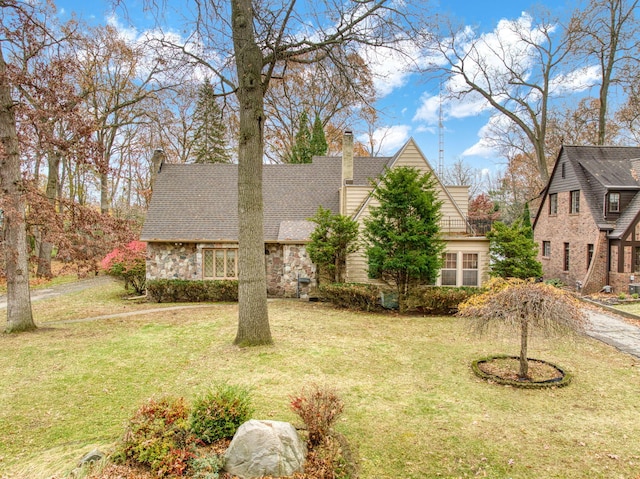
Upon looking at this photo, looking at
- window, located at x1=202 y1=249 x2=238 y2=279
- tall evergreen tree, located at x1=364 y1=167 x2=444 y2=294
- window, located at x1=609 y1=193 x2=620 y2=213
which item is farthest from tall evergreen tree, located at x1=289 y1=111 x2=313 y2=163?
window, located at x1=609 y1=193 x2=620 y2=213

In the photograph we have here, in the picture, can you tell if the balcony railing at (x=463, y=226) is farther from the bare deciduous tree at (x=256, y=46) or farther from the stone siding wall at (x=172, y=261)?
the stone siding wall at (x=172, y=261)

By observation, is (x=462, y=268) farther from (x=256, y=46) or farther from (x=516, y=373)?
(x=256, y=46)

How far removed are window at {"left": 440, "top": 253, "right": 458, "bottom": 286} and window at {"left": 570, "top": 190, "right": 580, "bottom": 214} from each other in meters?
9.86

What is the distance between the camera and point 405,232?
496 inches

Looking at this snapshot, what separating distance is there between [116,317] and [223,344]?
5597mm

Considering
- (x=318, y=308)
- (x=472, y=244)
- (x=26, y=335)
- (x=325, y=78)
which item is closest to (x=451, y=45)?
(x=472, y=244)

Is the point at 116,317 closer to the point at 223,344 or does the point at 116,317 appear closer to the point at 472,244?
the point at 223,344

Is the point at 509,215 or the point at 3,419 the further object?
the point at 509,215

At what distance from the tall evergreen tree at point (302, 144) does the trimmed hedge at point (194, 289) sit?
14.6 meters

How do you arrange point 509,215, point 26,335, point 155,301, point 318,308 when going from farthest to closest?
point 509,215 → point 155,301 → point 318,308 → point 26,335

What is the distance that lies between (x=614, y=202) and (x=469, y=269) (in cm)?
953

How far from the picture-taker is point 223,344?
8719mm

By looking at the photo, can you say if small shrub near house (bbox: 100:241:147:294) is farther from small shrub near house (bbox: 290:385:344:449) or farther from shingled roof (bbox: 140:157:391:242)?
small shrub near house (bbox: 290:385:344:449)

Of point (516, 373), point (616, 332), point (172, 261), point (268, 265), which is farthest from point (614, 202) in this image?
point (172, 261)
